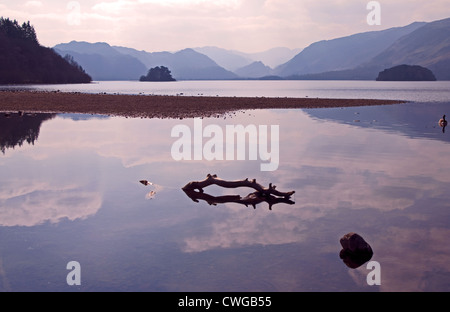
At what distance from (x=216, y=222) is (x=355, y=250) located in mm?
4331

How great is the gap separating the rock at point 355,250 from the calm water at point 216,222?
28cm

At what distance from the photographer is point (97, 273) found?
973 centimetres

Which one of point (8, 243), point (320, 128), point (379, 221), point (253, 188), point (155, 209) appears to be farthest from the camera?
point (320, 128)

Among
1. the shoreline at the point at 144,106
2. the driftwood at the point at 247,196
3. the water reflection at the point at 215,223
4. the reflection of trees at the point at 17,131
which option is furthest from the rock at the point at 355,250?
the shoreline at the point at 144,106

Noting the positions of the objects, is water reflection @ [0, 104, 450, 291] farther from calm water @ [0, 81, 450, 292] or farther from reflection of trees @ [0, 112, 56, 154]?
reflection of trees @ [0, 112, 56, 154]

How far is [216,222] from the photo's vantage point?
13.5 m

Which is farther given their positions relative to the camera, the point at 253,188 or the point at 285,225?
the point at 253,188

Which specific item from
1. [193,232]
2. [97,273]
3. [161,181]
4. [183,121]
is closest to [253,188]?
[161,181]

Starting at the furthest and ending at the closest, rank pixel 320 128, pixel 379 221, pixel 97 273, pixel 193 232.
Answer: pixel 320 128, pixel 379 221, pixel 193 232, pixel 97 273

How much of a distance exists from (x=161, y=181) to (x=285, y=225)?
737 centimetres

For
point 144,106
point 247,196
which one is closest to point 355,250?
point 247,196

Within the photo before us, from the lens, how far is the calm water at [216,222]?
964 centimetres

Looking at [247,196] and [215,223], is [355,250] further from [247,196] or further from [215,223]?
[247,196]
